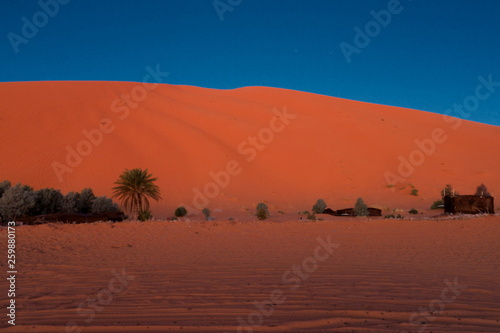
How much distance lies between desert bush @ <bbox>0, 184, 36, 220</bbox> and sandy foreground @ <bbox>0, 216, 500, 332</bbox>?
3.49 m

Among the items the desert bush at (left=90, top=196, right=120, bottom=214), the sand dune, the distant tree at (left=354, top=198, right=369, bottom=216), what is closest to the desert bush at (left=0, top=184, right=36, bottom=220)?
the desert bush at (left=90, top=196, right=120, bottom=214)

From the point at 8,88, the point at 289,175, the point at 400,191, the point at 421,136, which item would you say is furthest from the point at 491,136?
the point at 8,88

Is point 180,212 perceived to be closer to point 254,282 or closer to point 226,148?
point 226,148

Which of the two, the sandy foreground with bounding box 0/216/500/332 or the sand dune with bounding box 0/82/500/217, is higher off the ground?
the sand dune with bounding box 0/82/500/217

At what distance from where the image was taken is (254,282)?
22.1ft

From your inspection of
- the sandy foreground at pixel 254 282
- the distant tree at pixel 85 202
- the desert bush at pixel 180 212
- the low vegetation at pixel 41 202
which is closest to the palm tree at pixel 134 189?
the low vegetation at pixel 41 202

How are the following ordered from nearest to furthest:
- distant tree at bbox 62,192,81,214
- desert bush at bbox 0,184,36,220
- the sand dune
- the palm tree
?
desert bush at bbox 0,184,36,220 → distant tree at bbox 62,192,81,214 → the palm tree → the sand dune

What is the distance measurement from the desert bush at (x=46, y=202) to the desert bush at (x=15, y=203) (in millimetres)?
1000

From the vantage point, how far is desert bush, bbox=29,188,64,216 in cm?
1880

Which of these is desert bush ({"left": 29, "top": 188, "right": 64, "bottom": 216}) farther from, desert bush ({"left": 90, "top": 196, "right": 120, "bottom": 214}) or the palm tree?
the palm tree

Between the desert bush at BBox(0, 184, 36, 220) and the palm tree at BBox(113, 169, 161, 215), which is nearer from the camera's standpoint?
the desert bush at BBox(0, 184, 36, 220)

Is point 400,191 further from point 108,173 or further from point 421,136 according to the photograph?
point 108,173

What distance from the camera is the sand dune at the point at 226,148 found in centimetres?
3288

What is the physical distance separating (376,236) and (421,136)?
4262 centimetres
